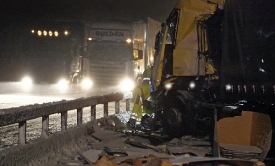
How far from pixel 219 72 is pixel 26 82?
2230 cm

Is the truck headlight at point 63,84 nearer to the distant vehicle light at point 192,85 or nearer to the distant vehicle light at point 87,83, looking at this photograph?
the distant vehicle light at point 87,83

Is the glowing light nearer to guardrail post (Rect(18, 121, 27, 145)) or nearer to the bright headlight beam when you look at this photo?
the bright headlight beam

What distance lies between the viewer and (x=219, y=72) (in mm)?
7473

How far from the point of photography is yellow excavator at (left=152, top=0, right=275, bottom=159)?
239 inches

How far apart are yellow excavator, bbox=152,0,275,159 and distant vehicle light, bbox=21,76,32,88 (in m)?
18.6

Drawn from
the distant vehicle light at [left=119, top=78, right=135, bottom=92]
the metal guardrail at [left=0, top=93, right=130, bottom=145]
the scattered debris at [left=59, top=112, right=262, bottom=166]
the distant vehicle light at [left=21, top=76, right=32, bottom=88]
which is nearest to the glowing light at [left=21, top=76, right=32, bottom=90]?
the distant vehicle light at [left=21, top=76, right=32, bottom=88]

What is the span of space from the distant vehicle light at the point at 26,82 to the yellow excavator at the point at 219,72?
1859 cm

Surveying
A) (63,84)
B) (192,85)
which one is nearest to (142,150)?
(192,85)

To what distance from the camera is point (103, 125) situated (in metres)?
9.62

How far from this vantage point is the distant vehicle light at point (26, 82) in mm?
26508

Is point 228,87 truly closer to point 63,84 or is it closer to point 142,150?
point 142,150

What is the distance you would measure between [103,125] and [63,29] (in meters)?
14.1

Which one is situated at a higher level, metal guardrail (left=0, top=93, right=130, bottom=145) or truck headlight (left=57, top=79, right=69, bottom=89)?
truck headlight (left=57, top=79, right=69, bottom=89)

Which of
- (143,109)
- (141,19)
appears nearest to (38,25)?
(141,19)
